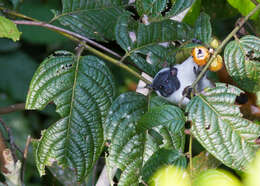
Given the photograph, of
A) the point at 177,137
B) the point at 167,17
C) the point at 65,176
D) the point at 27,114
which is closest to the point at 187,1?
the point at 167,17

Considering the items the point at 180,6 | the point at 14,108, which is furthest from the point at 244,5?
the point at 14,108

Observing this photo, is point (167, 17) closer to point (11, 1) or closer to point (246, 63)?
point (246, 63)

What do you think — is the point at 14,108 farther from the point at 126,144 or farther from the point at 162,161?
the point at 162,161

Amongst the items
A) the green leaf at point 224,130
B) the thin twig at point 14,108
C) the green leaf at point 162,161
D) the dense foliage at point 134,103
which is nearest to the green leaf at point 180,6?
the dense foliage at point 134,103

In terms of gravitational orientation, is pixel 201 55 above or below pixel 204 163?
above

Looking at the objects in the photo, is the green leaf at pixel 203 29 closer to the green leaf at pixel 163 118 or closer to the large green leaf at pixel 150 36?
the large green leaf at pixel 150 36

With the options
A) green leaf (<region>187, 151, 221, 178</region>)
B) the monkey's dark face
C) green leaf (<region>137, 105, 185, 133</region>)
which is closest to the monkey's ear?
the monkey's dark face
